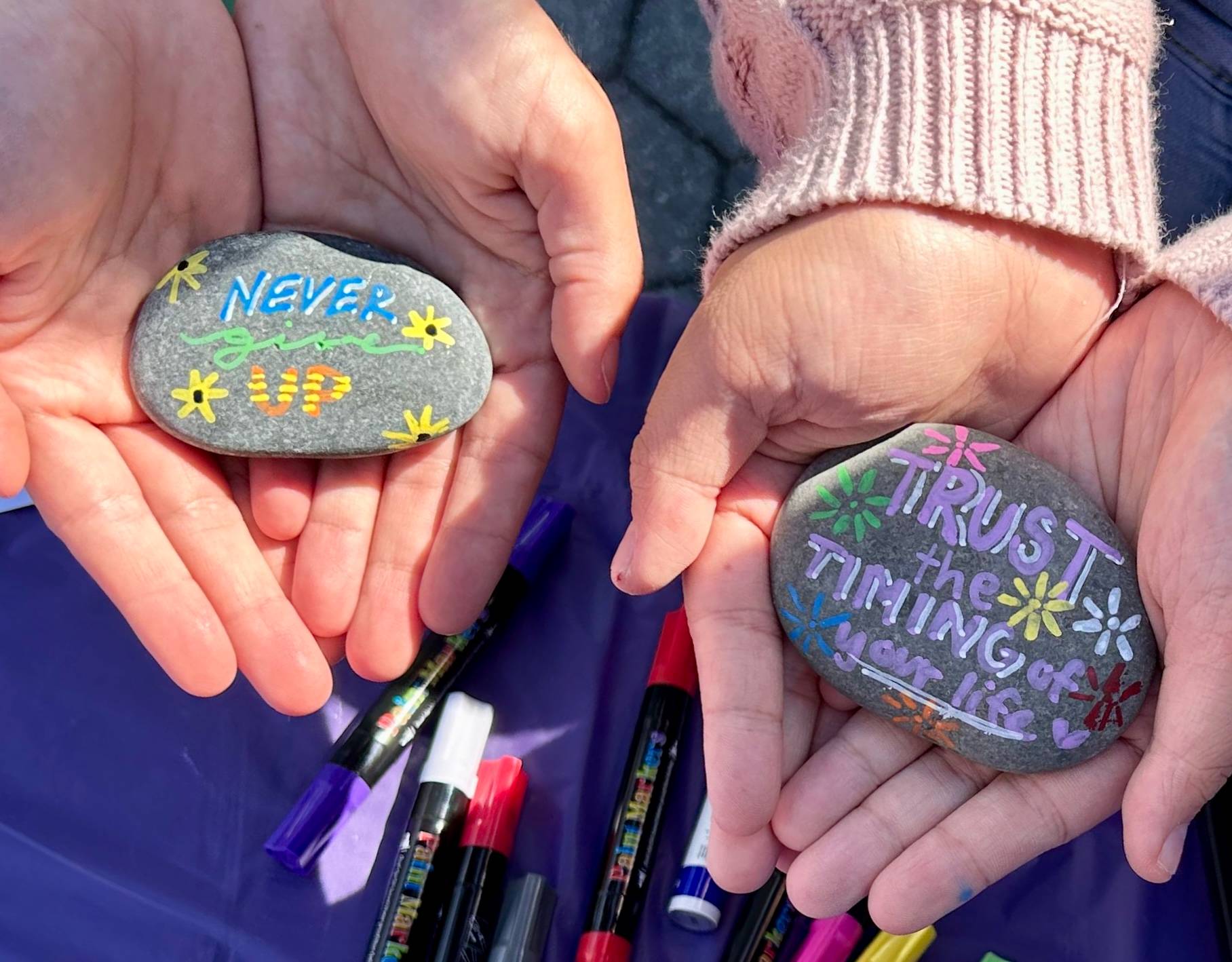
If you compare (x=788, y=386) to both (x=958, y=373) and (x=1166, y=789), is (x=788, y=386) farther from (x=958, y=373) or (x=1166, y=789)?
(x=1166, y=789)

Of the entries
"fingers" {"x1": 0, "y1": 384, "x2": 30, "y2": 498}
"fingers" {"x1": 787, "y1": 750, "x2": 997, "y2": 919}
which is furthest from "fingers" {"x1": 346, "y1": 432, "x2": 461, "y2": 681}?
"fingers" {"x1": 787, "y1": 750, "x2": 997, "y2": 919}

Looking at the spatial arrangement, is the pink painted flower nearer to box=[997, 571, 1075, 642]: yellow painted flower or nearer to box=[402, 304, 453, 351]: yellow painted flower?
box=[997, 571, 1075, 642]: yellow painted flower

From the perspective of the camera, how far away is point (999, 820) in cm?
101

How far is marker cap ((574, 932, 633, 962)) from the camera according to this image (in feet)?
3.91

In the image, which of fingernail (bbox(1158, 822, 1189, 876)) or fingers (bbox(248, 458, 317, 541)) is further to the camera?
fingers (bbox(248, 458, 317, 541))

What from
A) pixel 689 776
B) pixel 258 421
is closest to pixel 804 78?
pixel 258 421

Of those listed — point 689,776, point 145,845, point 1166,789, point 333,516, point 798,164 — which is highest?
point 798,164

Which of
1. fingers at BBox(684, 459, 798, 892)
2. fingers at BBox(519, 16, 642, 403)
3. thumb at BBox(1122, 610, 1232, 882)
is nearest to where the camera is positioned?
thumb at BBox(1122, 610, 1232, 882)

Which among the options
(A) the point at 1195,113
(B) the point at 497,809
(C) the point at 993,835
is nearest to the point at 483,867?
(B) the point at 497,809

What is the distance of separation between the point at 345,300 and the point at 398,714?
18.4 inches

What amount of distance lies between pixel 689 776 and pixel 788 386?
19.8 inches

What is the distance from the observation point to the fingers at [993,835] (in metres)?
1.00

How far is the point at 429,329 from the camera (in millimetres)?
1183

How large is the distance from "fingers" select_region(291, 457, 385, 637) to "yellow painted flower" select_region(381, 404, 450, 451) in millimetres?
78
